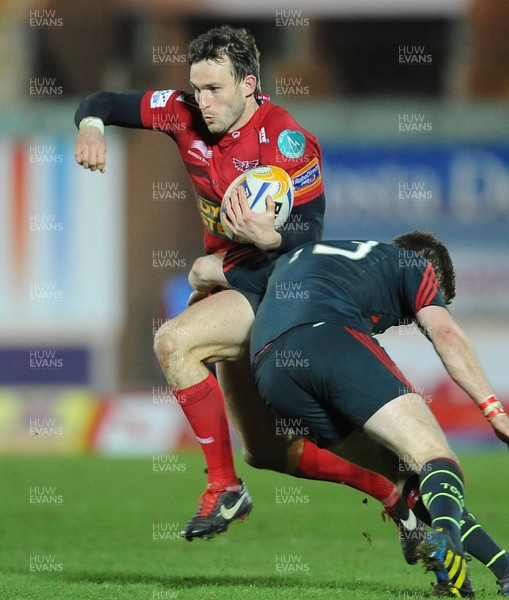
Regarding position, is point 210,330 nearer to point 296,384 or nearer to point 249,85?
point 296,384

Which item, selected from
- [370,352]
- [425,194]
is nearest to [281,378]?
[370,352]

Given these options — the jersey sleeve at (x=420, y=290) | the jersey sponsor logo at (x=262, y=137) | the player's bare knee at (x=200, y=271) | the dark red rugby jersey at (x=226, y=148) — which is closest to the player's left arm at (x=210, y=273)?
the player's bare knee at (x=200, y=271)

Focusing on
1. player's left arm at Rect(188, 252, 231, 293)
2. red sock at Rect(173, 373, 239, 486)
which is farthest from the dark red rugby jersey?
red sock at Rect(173, 373, 239, 486)

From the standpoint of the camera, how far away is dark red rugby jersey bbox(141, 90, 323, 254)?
21.8ft

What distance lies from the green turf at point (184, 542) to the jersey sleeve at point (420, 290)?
136 cm

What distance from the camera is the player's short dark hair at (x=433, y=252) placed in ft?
19.9

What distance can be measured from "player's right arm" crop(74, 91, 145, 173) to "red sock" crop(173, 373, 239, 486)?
131 cm

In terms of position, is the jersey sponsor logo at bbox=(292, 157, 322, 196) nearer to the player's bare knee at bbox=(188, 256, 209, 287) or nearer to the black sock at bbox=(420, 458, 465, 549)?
the player's bare knee at bbox=(188, 256, 209, 287)

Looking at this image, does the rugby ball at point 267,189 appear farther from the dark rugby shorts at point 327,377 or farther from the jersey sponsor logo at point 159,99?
the dark rugby shorts at point 327,377

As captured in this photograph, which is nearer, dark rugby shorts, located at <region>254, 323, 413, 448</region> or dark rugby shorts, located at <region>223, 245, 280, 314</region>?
dark rugby shorts, located at <region>254, 323, 413, 448</region>

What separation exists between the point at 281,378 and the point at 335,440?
45 cm

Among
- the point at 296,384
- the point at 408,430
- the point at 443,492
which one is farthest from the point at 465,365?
the point at 296,384

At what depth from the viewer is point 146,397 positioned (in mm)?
16266

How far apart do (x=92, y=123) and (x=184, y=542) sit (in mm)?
3796
